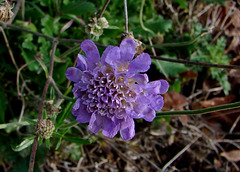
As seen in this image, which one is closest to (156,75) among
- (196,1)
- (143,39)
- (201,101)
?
(143,39)

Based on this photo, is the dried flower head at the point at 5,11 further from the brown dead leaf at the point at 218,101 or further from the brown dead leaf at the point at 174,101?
the brown dead leaf at the point at 218,101

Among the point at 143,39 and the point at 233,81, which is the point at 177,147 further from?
the point at 143,39

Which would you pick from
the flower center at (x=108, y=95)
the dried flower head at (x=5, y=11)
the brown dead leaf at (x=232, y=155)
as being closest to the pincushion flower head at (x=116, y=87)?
the flower center at (x=108, y=95)

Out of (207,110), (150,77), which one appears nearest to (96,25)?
(207,110)

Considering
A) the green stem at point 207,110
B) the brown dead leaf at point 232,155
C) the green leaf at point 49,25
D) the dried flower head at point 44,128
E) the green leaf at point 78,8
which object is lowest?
the brown dead leaf at point 232,155

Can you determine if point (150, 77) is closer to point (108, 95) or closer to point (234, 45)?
point (234, 45)

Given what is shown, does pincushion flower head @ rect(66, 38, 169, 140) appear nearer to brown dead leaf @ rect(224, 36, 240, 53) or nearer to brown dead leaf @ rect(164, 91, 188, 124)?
brown dead leaf @ rect(164, 91, 188, 124)
